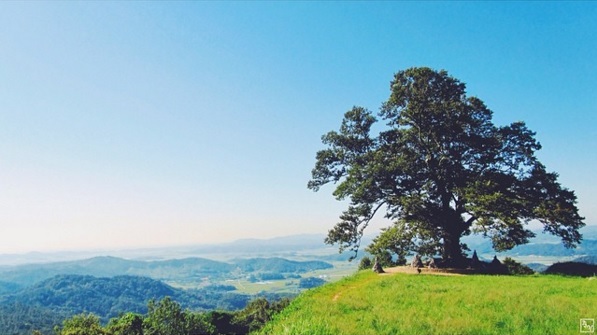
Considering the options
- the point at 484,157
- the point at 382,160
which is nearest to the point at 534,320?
the point at 382,160

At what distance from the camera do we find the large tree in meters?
38.0

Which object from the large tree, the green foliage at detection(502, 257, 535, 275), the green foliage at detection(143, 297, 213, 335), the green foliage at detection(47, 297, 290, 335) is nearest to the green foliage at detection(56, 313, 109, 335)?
the green foliage at detection(47, 297, 290, 335)

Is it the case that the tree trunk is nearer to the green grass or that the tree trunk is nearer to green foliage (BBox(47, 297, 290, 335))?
the green grass

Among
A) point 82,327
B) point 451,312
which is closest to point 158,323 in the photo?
point 82,327

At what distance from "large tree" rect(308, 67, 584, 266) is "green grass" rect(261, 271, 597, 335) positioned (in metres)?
16.0

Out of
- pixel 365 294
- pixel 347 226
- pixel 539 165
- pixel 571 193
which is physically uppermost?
pixel 539 165

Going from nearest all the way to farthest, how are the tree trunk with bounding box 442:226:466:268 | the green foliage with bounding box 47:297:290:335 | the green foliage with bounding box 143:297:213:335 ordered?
the tree trunk with bounding box 442:226:466:268
the green foliage with bounding box 47:297:290:335
the green foliage with bounding box 143:297:213:335

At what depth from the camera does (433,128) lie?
136 feet

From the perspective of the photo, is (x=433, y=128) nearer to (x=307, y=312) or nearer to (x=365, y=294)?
(x=365, y=294)

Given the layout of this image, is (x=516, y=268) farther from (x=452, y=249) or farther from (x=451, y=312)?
(x=451, y=312)

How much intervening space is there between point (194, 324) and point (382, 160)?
5199 cm

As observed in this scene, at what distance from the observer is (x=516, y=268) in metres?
39.3

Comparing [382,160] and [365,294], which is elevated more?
[382,160]

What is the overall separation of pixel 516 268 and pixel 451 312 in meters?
28.8
